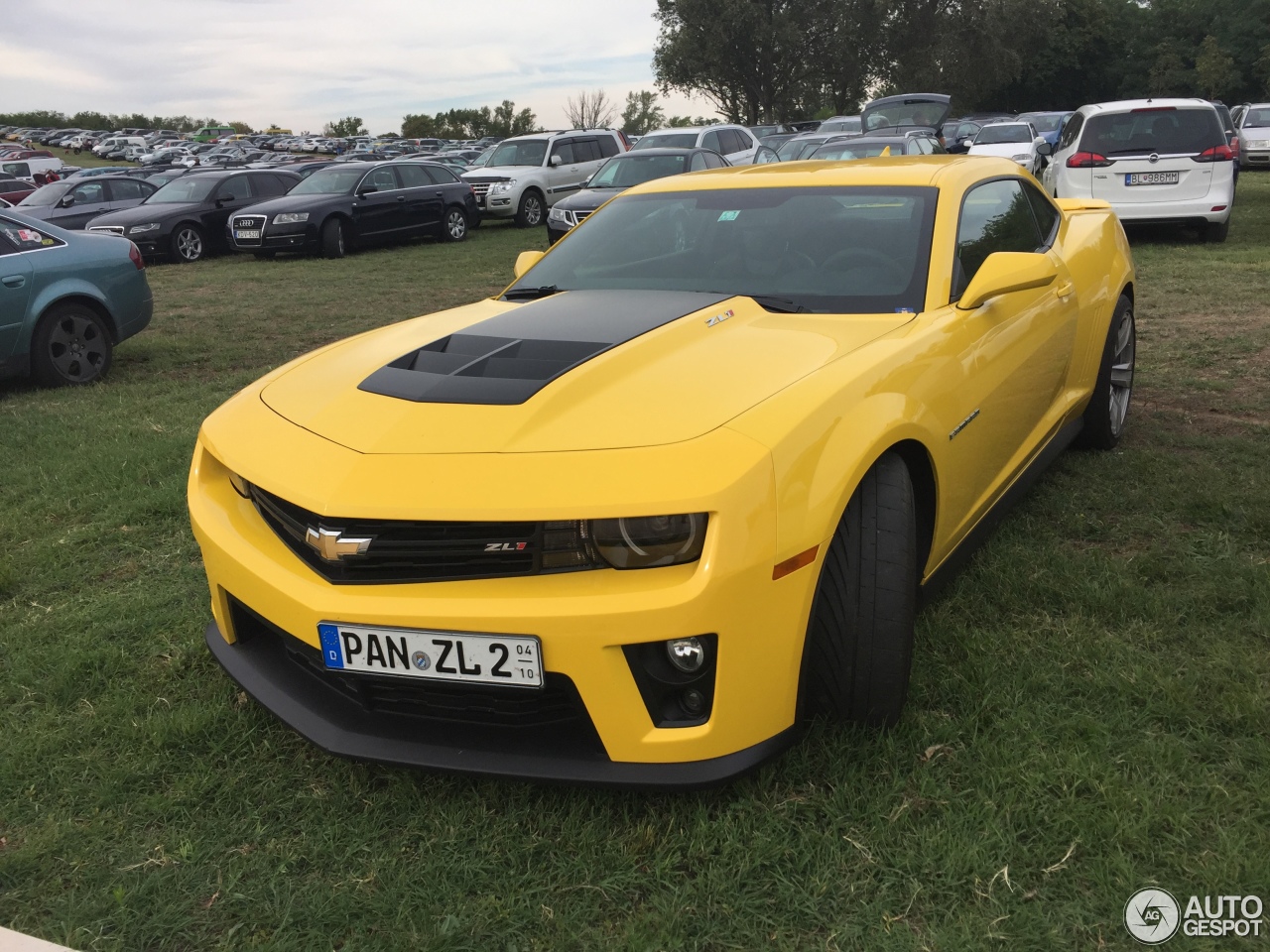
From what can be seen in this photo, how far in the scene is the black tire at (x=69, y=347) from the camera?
22.5 feet

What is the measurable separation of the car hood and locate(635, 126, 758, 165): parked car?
1301cm

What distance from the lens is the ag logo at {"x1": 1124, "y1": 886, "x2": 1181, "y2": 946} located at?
184 cm

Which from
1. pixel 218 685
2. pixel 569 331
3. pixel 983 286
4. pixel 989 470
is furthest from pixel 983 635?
pixel 218 685

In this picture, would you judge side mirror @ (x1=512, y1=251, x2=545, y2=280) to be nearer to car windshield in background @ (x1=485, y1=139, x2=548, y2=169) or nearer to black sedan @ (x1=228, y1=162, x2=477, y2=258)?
black sedan @ (x1=228, y1=162, x2=477, y2=258)

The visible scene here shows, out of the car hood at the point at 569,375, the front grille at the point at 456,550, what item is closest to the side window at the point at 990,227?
Result: the car hood at the point at 569,375

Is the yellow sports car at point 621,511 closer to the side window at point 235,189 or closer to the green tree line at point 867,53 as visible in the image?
the side window at point 235,189

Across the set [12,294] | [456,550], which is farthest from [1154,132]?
[456,550]

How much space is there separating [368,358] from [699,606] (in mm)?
1407

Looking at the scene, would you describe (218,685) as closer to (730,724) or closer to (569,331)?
(569,331)

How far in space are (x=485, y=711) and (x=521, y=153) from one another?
60.1 feet

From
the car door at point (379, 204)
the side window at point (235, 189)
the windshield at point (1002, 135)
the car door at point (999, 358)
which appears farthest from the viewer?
the windshield at point (1002, 135)

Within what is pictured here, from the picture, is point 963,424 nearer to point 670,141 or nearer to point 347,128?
point 670,141

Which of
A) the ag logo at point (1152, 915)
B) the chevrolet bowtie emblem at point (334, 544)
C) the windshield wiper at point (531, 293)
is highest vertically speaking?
the windshield wiper at point (531, 293)

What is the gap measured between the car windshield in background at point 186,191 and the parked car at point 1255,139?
71.0 ft
